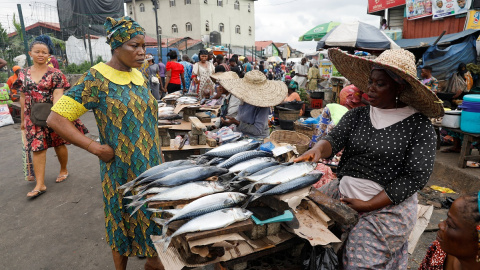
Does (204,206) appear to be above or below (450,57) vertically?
below

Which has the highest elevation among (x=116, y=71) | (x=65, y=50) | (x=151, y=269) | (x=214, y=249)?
(x=65, y=50)

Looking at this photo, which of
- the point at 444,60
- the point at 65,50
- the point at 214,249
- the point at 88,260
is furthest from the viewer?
the point at 65,50

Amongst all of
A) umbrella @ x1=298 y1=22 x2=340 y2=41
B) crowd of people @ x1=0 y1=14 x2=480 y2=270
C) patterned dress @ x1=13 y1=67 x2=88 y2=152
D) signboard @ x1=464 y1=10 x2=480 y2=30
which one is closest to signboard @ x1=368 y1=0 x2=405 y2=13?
umbrella @ x1=298 y1=22 x2=340 y2=41

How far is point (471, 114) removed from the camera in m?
4.48

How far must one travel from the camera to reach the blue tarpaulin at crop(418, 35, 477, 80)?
920 centimetres

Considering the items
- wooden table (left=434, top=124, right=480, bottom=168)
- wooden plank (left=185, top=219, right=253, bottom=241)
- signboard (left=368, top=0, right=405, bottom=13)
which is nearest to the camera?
wooden plank (left=185, top=219, right=253, bottom=241)

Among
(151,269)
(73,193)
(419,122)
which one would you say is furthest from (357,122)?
(73,193)

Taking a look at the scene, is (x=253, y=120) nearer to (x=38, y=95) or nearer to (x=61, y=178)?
(x=38, y=95)

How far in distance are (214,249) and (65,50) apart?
589 inches

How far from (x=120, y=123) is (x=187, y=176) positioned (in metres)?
0.77

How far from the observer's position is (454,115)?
4879 millimetres

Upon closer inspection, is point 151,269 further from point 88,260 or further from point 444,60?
point 444,60

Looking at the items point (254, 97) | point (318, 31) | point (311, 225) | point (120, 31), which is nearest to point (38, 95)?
point (120, 31)

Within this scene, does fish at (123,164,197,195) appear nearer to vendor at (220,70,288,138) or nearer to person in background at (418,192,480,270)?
person in background at (418,192,480,270)
